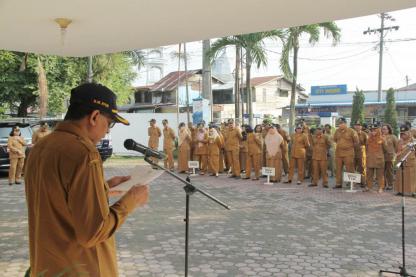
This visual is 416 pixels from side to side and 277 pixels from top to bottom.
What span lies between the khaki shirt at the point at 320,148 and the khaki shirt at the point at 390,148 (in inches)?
62.2

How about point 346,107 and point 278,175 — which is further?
point 346,107

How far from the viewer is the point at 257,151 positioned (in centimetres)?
1345

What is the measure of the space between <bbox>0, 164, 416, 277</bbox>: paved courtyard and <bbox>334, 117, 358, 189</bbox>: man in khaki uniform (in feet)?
3.78

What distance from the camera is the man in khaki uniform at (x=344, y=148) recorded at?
11508 millimetres

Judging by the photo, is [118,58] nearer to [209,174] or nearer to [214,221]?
[209,174]

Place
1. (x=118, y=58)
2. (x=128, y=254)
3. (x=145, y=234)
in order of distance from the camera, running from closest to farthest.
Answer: (x=128, y=254)
(x=145, y=234)
(x=118, y=58)

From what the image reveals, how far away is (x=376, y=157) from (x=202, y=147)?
6.10 meters

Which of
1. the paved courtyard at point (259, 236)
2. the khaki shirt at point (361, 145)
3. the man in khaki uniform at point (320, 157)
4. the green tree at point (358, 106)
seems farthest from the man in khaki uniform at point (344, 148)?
the green tree at point (358, 106)

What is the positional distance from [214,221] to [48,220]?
5.75 meters

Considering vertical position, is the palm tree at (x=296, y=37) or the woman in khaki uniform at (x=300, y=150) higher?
the palm tree at (x=296, y=37)

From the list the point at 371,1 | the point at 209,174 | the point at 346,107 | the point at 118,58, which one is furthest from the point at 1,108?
the point at 346,107

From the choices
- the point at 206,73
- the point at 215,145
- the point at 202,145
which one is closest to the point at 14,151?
the point at 202,145

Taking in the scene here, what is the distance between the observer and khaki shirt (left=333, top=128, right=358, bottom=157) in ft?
37.7

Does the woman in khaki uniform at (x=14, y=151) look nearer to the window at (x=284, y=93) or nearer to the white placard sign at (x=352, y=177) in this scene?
the white placard sign at (x=352, y=177)
